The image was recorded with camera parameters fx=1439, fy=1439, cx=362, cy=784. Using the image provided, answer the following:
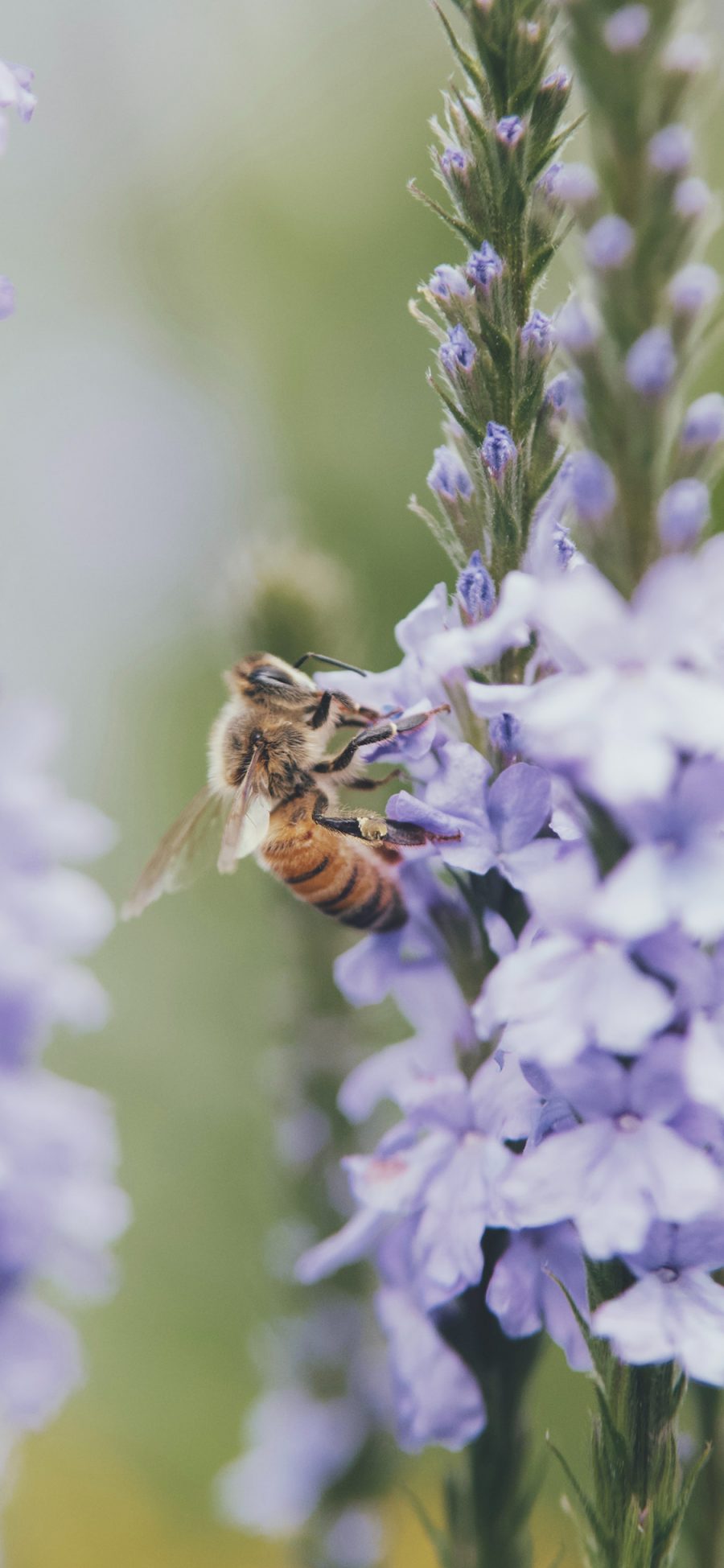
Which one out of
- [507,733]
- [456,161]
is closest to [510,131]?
[456,161]

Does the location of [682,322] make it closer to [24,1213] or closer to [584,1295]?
[584,1295]

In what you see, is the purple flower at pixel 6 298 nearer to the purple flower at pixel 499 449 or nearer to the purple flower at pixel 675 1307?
the purple flower at pixel 499 449

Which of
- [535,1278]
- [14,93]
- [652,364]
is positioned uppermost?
[14,93]

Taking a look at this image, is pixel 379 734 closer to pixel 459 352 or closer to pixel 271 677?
pixel 459 352

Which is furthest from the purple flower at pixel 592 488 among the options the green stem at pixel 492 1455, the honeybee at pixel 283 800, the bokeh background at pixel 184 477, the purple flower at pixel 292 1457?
the bokeh background at pixel 184 477

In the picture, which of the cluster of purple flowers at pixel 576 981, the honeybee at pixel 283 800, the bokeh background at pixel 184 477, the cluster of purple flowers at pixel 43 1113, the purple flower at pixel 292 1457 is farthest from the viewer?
the bokeh background at pixel 184 477

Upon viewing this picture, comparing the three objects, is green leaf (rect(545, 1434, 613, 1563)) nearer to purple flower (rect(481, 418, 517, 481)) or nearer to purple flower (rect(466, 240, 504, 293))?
purple flower (rect(481, 418, 517, 481))

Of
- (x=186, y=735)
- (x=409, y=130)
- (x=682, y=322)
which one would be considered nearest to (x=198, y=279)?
(x=409, y=130)
